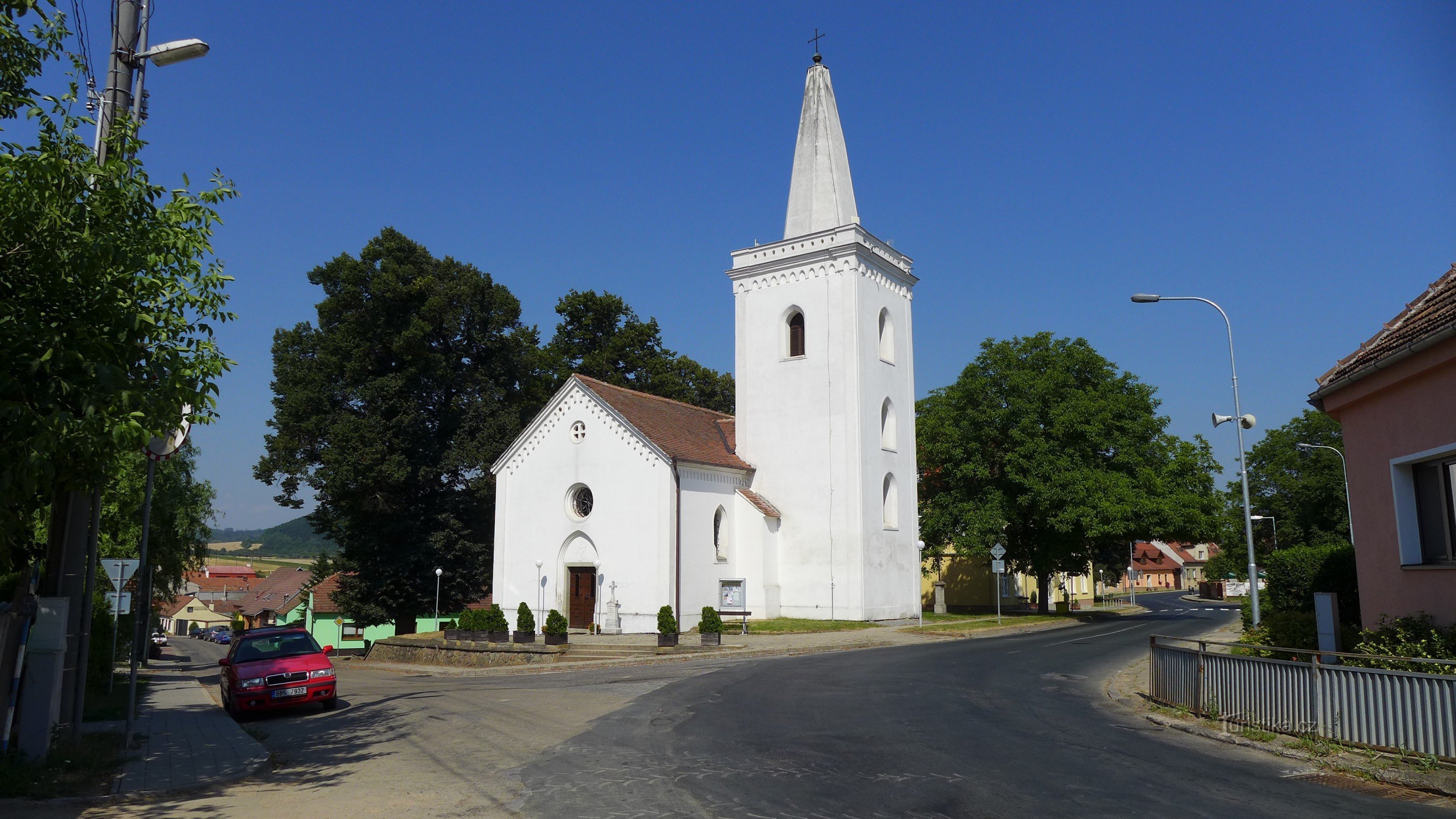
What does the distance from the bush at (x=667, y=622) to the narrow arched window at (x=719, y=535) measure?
7113 millimetres

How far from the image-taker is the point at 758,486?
3584 cm

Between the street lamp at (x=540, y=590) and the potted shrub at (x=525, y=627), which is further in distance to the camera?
the street lamp at (x=540, y=590)

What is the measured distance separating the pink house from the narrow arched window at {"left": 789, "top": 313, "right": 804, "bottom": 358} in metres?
23.3

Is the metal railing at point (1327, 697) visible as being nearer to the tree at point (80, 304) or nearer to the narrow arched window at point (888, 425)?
the tree at point (80, 304)

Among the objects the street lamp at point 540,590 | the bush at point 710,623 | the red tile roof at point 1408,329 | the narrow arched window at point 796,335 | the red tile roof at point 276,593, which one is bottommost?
the red tile roof at point 276,593

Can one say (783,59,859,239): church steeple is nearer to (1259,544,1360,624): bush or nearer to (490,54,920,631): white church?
(490,54,920,631): white church

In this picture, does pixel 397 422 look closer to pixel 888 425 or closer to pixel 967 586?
pixel 888 425

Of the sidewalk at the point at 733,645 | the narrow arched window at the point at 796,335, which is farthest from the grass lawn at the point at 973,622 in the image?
the narrow arched window at the point at 796,335

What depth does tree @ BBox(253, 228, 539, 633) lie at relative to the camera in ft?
133

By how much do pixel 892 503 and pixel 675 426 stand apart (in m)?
8.98

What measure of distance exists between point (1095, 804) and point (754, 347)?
2967 cm

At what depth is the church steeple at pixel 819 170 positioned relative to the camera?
3603 cm

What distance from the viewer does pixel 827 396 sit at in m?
34.7

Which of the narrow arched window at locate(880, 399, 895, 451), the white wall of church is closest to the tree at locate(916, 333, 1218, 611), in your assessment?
the narrow arched window at locate(880, 399, 895, 451)
